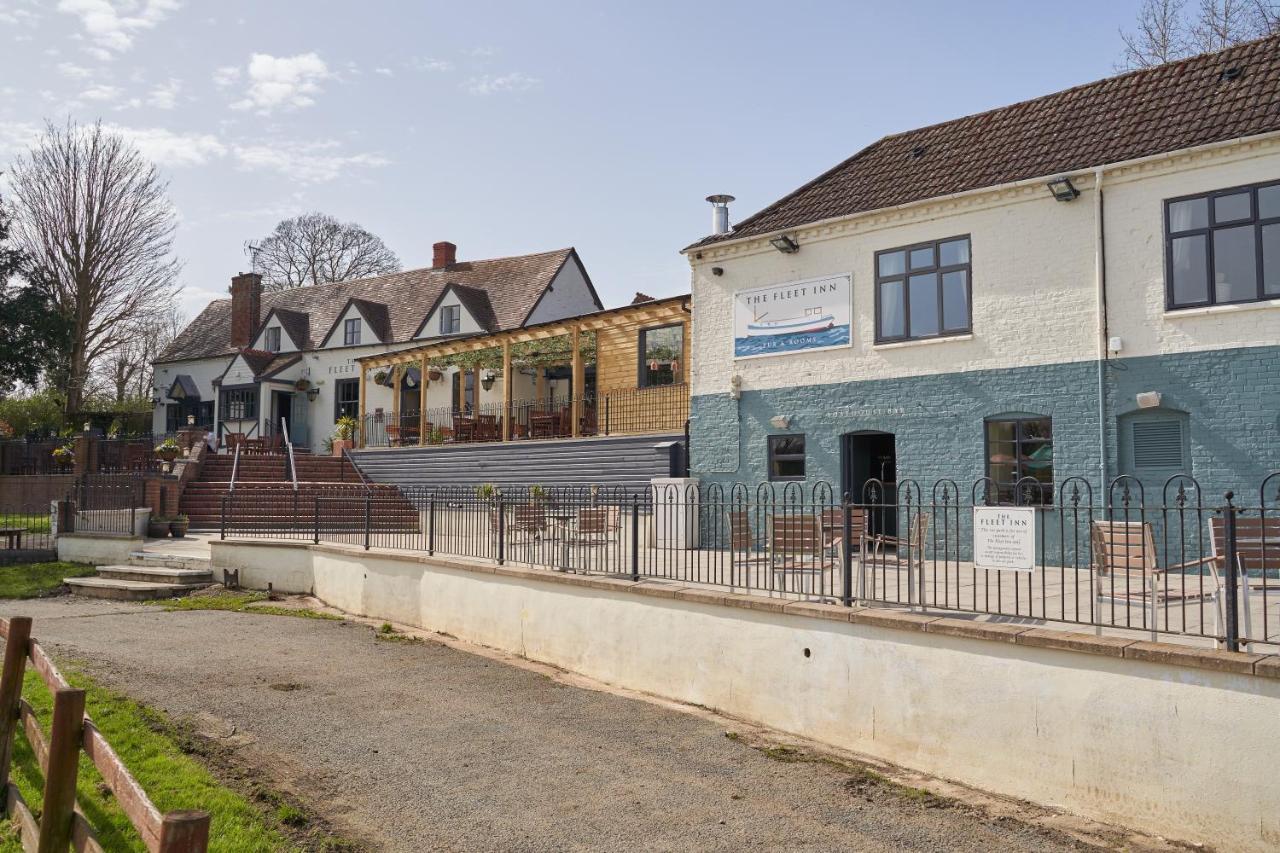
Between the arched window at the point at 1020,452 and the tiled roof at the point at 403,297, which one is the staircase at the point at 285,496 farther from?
the arched window at the point at 1020,452

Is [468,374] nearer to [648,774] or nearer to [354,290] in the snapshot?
[354,290]

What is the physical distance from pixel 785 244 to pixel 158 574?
39.8 ft

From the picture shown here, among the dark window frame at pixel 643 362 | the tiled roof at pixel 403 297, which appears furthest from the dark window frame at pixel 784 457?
the tiled roof at pixel 403 297

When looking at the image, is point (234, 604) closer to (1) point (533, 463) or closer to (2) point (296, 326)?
(1) point (533, 463)

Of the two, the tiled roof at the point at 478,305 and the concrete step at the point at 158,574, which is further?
the tiled roof at the point at 478,305

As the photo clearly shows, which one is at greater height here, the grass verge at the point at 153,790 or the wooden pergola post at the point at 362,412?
the wooden pergola post at the point at 362,412

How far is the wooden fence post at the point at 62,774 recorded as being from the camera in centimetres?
430

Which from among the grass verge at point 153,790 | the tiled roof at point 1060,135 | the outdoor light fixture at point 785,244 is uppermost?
the tiled roof at point 1060,135

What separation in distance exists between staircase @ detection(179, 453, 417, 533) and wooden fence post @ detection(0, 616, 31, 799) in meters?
9.39

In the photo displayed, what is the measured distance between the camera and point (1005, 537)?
301 inches

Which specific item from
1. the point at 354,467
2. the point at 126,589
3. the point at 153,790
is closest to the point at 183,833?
the point at 153,790

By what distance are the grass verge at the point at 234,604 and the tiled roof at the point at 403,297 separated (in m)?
17.3

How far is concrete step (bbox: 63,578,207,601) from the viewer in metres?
15.9

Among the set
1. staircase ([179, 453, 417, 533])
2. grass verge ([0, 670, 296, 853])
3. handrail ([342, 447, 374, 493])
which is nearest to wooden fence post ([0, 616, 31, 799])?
grass verge ([0, 670, 296, 853])
